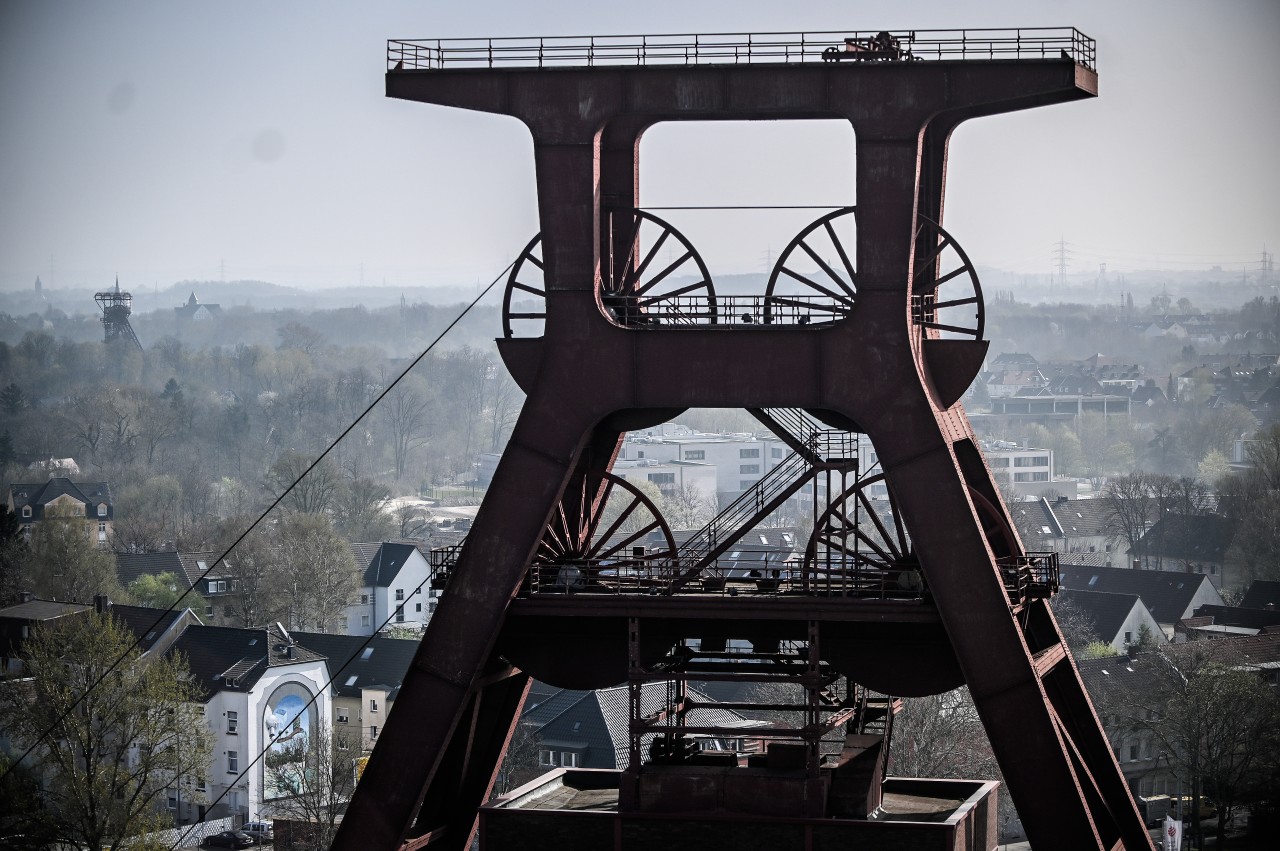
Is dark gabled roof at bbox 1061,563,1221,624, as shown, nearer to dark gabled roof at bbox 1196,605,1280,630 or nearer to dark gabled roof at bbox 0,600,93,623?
dark gabled roof at bbox 1196,605,1280,630

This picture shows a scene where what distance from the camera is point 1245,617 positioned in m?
87.3

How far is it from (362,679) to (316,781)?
18.1 meters

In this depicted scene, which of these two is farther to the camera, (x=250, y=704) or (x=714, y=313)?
(x=250, y=704)

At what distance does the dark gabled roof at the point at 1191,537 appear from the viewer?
11788cm

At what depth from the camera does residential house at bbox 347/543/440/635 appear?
106375mm

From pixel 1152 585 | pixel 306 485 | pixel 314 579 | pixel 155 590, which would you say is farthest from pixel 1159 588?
pixel 306 485

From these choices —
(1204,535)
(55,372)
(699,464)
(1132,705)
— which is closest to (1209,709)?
(1132,705)

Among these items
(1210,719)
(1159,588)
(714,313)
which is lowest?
(1210,719)

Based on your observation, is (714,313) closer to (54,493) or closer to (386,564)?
(386,564)

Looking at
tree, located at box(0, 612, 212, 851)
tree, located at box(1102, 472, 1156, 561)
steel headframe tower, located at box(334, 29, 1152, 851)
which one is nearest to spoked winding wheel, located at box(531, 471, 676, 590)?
steel headframe tower, located at box(334, 29, 1152, 851)

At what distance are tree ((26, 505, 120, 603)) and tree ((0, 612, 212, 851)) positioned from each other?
35.1 meters

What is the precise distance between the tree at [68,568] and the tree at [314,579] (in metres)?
9.46

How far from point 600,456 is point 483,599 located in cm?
345

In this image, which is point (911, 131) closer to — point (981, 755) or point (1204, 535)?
point (981, 755)
